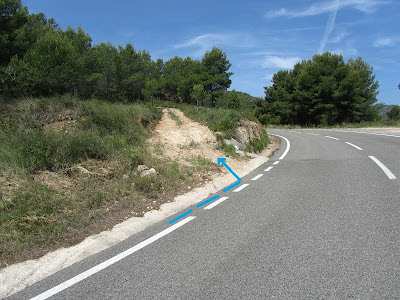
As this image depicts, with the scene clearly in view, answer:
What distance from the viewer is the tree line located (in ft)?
39.4

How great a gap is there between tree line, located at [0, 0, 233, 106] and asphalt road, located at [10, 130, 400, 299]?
34.4ft

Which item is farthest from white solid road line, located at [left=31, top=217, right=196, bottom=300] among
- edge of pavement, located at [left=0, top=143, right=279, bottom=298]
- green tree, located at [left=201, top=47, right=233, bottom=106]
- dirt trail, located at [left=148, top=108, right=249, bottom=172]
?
green tree, located at [left=201, top=47, right=233, bottom=106]

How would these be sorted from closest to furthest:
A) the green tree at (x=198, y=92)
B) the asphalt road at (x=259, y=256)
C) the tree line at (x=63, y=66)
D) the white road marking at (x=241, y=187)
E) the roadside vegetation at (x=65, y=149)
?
the asphalt road at (x=259, y=256)
the roadside vegetation at (x=65, y=149)
the white road marking at (x=241, y=187)
the tree line at (x=63, y=66)
the green tree at (x=198, y=92)

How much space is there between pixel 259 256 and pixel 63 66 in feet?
42.5

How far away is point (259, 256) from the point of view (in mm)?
3504

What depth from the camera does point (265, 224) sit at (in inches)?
180

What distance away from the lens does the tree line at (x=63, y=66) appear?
12.0 m

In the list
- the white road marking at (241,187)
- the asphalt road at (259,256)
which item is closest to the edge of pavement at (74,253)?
the asphalt road at (259,256)

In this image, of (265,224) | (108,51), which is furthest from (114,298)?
(108,51)

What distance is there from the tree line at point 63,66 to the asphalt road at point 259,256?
1047 centimetres

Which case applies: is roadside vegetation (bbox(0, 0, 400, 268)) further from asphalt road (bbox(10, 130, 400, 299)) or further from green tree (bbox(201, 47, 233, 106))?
green tree (bbox(201, 47, 233, 106))

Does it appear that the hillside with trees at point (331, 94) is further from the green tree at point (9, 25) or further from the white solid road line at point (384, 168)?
the green tree at point (9, 25)

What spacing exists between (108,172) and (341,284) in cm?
537

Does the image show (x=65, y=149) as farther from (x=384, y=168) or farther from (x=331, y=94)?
(x=331, y=94)
